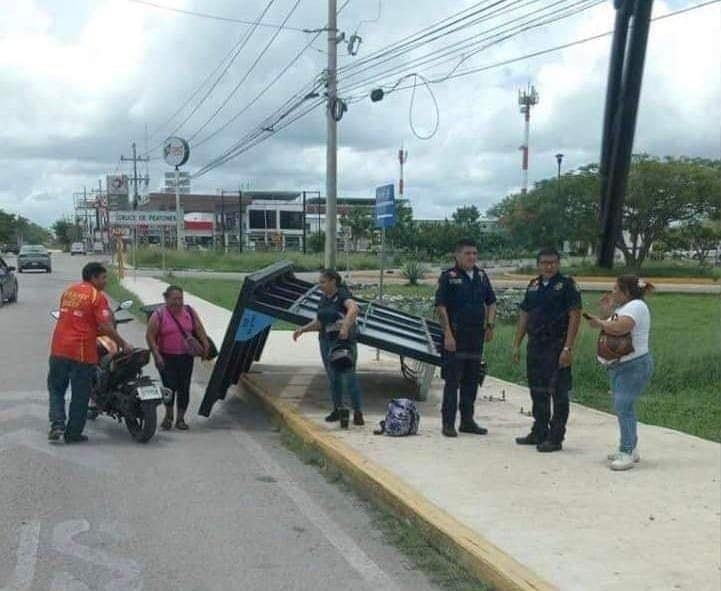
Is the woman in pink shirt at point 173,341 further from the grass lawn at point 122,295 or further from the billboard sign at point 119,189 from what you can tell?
the billboard sign at point 119,189

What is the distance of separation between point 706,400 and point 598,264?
7957mm

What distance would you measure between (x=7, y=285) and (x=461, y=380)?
72.4ft

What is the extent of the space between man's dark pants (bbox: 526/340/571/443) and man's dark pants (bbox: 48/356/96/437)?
13.1 feet

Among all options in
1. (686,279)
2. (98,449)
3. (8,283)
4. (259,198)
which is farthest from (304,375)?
(259,198)

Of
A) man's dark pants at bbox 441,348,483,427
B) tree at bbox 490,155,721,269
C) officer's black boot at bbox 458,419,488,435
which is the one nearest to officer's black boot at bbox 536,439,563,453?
officer's black boot at bbox 458,419,488,435

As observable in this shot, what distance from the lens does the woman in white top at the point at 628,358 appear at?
734 cm

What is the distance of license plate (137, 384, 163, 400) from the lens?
893 centimetres

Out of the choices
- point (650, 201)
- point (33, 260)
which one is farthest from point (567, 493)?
point (33, 260)

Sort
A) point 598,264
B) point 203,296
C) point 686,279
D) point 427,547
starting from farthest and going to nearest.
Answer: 1. point 686,279
2. point 203,296
3. point 427,547
4. point 598,264

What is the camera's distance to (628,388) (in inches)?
294

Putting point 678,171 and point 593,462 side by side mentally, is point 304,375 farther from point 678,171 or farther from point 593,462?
point 678,171

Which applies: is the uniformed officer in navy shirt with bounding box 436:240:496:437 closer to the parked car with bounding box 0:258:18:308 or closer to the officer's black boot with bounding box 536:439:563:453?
the officer's black boot with bounding box 536:439:563:453

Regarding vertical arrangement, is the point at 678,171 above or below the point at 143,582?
above

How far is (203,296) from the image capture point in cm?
3066
